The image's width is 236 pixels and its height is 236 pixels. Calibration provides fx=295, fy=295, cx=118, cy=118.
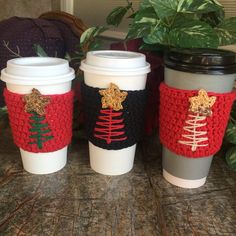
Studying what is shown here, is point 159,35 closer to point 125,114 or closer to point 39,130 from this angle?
point 125,114

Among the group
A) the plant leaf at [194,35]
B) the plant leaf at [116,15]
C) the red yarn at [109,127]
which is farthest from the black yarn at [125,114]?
the plant leaf at [116,15]

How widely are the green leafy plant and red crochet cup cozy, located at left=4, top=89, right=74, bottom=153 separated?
0.59 ft

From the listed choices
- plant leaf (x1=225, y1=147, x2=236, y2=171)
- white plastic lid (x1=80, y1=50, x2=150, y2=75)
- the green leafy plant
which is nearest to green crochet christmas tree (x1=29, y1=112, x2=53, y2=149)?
white plastic lid (x1=80, y1=50, x2=150, y2=75)

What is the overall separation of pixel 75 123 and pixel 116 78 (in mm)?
235

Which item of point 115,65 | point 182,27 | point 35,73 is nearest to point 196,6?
point 182,27

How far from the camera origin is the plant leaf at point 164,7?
51 cm

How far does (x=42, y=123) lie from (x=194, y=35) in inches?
12.0

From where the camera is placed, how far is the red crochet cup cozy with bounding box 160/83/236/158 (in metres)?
0.47

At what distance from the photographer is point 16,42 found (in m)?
0.73

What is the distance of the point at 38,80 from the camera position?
19.0 inches

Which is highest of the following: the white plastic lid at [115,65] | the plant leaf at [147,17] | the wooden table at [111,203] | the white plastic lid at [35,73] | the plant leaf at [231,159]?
the plant leaf at [147,17]

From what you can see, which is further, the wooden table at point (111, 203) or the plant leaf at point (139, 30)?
the plant leaf at point (139, 30)

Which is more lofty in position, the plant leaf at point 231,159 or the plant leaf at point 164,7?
the plant leaf at point 164,7

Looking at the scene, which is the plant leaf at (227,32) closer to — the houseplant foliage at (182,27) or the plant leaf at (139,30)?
the houseplant foliage at (182,27)
